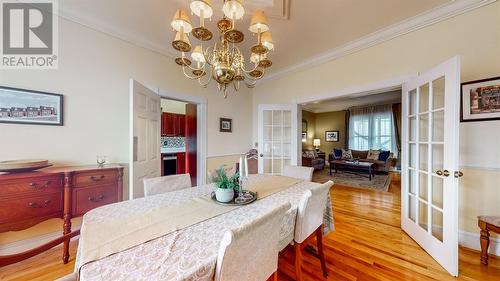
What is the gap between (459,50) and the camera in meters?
2.00

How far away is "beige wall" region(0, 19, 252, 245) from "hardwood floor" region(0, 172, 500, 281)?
1.62ft

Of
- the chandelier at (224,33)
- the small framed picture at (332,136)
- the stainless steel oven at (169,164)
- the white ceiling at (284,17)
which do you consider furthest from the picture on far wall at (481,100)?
the small framed picture at (332,136)

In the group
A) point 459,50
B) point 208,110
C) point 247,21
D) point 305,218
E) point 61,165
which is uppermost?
point 247,21

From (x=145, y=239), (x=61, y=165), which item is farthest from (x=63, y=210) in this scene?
(x=145, y=239)

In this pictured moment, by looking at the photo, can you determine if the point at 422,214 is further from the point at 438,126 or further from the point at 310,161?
the point at 310,161

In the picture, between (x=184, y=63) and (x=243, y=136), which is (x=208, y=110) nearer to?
(x=243, y=136)

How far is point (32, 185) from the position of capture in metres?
1.63

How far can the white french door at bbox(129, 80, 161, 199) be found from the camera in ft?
6.61

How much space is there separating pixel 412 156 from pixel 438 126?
503 mm

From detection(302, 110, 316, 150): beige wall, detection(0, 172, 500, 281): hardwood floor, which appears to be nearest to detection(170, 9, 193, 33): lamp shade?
detection(0, 172, 500, 281): hardwood floor

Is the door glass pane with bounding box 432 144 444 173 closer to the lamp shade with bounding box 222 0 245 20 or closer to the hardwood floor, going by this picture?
the hardwood floor

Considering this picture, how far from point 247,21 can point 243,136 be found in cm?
240

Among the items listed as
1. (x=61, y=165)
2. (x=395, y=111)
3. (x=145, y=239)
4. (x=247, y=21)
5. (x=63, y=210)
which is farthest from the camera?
(x=395, y=111)

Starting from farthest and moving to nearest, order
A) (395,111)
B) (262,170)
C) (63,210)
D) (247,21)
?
(395,111)
(262,170)
(247,21)
(63,210)
